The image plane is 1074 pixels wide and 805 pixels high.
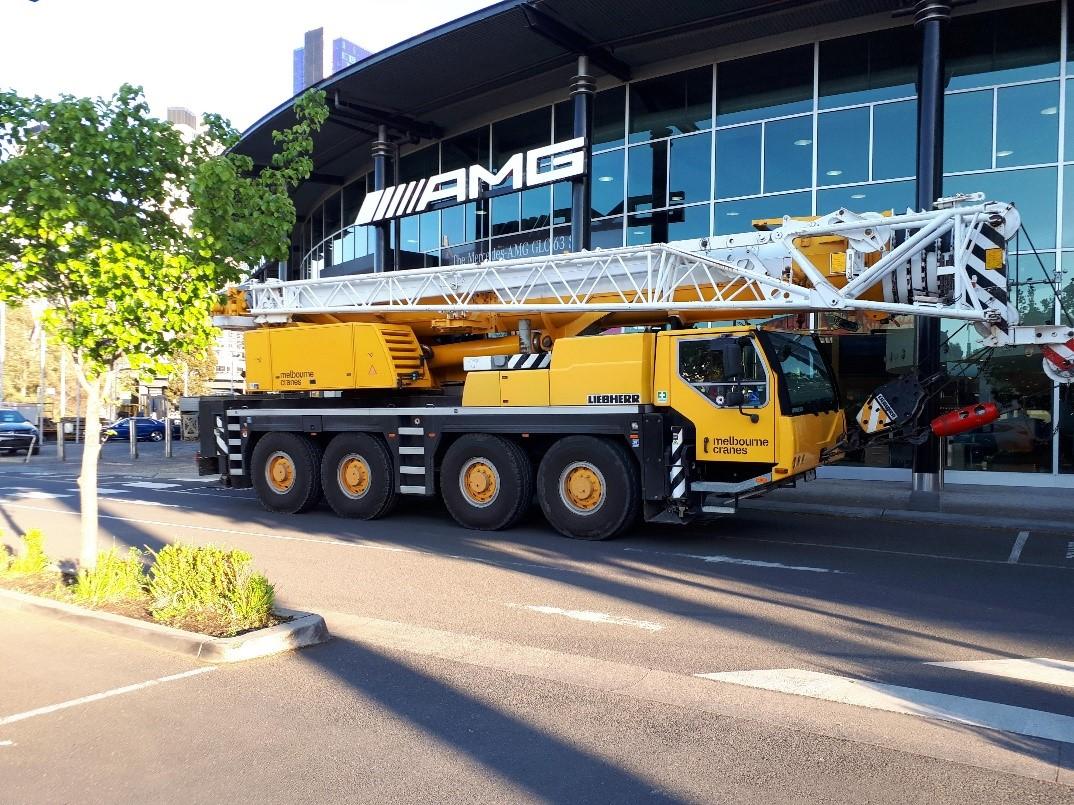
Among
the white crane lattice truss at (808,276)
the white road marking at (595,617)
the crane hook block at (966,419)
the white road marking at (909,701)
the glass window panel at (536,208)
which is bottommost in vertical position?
the white road marking at (595,617)

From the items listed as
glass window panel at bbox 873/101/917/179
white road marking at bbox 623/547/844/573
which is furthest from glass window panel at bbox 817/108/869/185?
white road marking at bbox 623/547/844/573

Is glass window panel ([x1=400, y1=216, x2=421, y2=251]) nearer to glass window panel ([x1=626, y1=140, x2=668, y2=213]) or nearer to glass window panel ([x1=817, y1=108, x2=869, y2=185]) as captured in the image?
glass window panel ([x1=626, y1=140, x2=668, y2=213])

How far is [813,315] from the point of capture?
1045cm

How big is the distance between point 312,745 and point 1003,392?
15094 mm

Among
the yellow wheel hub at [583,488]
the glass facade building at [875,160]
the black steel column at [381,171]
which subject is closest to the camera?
the yellow wheel hub at [583,488]

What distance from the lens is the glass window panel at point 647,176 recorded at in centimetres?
1902

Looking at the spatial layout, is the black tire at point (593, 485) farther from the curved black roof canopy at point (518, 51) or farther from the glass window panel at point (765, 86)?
the glass window panel at point (765, 86)

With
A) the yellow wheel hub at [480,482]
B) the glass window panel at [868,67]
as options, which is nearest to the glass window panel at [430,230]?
the glass window panel at [868,67]

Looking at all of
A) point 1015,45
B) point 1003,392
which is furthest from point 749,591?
point 1015,45

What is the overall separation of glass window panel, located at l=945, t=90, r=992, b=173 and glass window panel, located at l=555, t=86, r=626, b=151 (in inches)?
273

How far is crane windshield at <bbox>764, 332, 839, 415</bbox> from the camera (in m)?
9.74

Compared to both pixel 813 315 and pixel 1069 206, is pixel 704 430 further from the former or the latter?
pixel 1069 206

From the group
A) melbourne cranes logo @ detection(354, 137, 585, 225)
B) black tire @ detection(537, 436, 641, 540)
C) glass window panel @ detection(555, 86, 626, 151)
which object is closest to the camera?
black tire @ detection(537, 436, 641, 540)

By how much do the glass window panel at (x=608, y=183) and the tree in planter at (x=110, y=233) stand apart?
1292 centimetres
